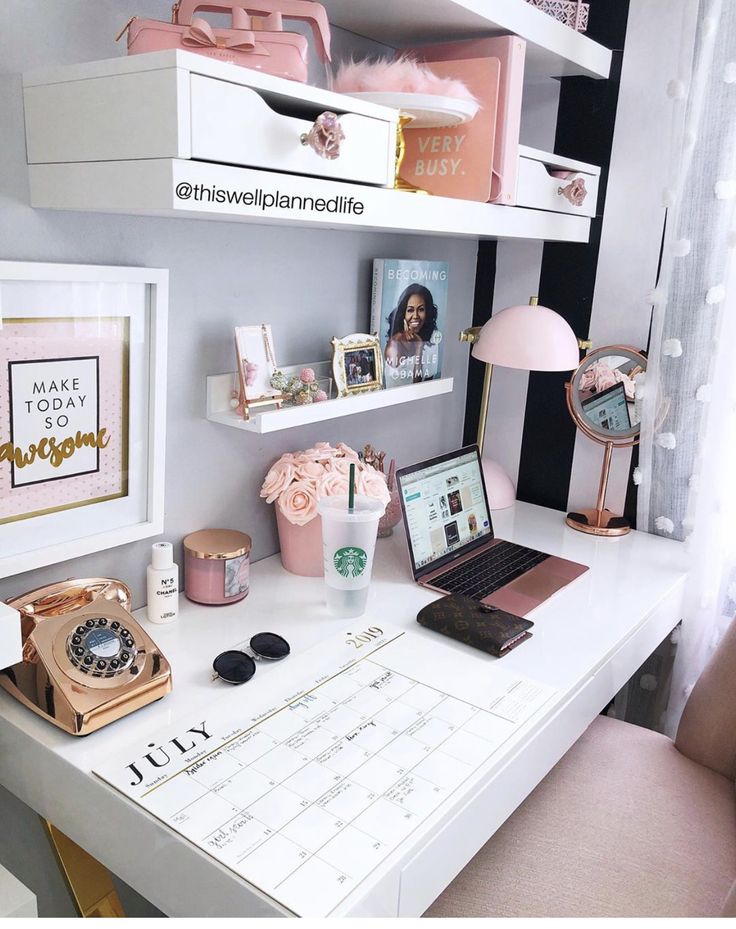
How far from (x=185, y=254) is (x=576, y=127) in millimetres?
1051

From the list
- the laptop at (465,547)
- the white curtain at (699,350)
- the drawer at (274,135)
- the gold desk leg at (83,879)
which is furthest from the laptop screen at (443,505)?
the gold desk leg at (83,879)

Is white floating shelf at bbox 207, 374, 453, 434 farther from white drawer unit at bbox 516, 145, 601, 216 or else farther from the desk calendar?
white drawer unit at bbox 516, 145, 601, 216

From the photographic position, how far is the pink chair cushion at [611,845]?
44.2 inches

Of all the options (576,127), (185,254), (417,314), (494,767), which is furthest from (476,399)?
(494,767)

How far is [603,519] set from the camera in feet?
6.15

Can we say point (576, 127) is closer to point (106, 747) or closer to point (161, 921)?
point (106, 747)

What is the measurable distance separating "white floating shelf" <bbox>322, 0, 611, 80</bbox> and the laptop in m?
0.78

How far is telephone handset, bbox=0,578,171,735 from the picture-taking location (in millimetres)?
1021

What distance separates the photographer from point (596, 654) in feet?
4.25

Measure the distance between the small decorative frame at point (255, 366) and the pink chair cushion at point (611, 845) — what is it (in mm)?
803

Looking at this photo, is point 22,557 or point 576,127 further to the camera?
point 576,127

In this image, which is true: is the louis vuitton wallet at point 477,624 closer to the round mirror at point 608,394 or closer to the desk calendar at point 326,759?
the desk calendar at point 326,759

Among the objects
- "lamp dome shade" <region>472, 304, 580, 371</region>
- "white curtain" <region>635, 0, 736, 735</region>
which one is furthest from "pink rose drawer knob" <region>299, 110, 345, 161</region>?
"white curtain" <region>635, 0, 736, 735</region>

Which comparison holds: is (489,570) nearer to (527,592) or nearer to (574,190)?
(527,592)
